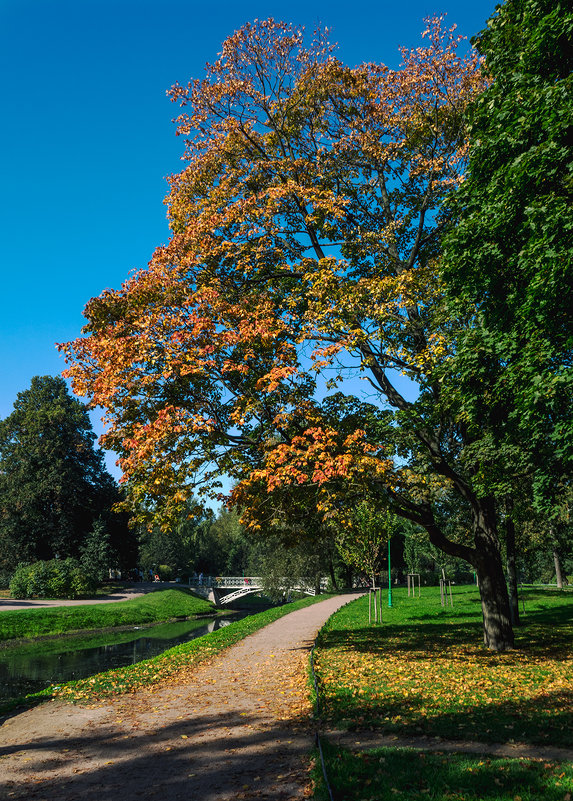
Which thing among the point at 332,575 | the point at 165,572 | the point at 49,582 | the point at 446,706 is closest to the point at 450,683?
the point at 446,706

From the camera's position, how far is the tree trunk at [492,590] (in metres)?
13.7

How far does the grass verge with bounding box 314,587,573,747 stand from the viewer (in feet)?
23.5

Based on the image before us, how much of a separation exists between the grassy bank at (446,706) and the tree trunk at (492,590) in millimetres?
Result: 450

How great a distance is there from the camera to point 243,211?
45.2 ft

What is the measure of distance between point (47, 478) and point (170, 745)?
45.8 metres

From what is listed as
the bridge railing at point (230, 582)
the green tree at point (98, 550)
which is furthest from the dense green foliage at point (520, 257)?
the bridge railing at point (230, 582)

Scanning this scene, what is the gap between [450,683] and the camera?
9758 mm

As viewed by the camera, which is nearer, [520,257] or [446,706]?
[446,706]

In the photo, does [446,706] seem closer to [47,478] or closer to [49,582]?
[49,582]

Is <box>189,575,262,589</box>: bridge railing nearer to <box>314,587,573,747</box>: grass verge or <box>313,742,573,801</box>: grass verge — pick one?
<box>314,587,573,747</box>: grass verge

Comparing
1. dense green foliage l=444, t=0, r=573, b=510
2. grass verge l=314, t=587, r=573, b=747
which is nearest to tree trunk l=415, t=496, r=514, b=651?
grass verge l=314, t=587, r=573, b=747

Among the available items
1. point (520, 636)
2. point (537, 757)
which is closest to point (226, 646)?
point (520, 636)

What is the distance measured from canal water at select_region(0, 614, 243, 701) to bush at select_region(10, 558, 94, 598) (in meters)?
10.2

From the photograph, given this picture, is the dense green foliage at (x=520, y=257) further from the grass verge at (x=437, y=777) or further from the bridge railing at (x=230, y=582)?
the bridge railing at (x=230, y=582)
